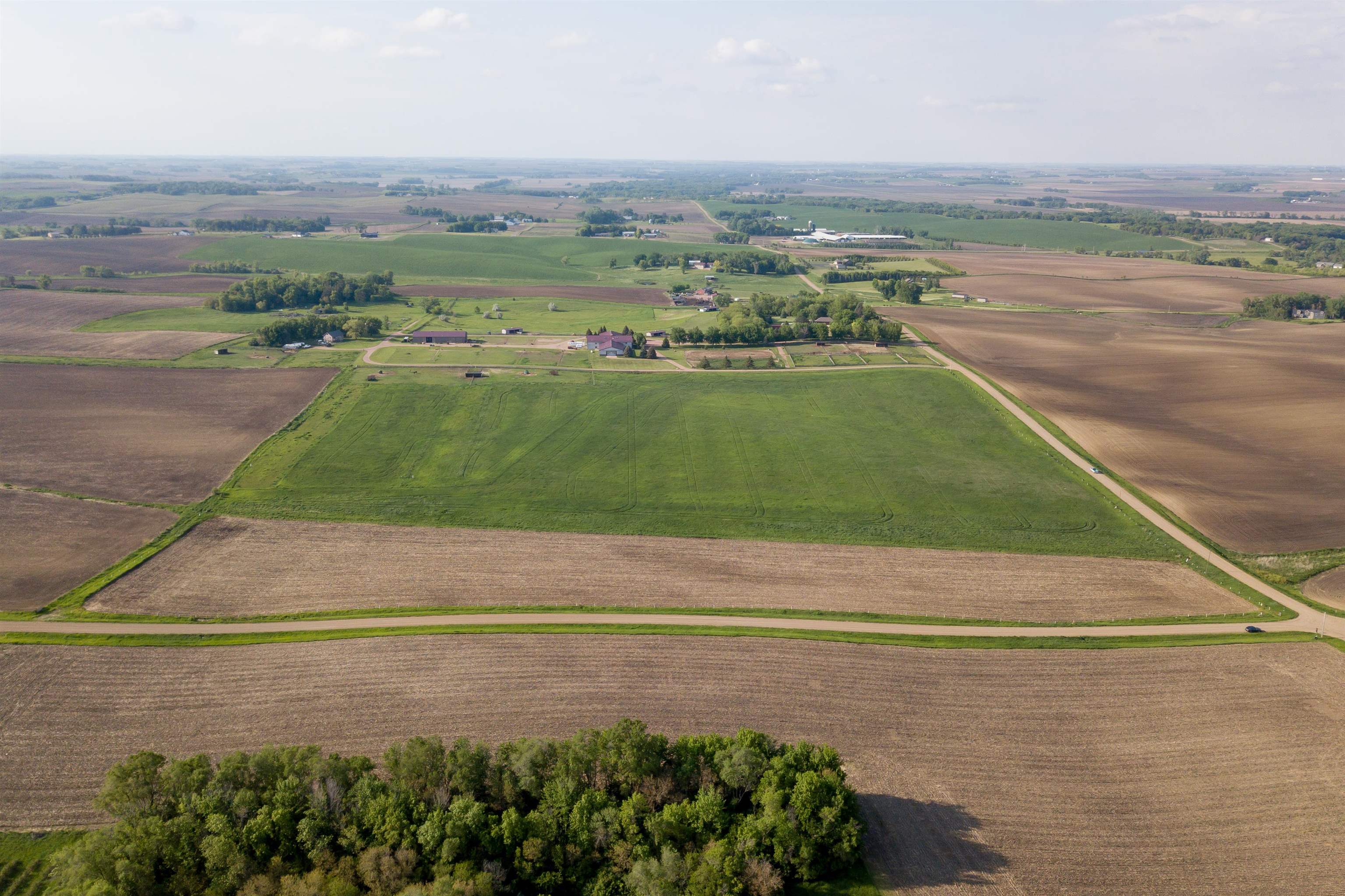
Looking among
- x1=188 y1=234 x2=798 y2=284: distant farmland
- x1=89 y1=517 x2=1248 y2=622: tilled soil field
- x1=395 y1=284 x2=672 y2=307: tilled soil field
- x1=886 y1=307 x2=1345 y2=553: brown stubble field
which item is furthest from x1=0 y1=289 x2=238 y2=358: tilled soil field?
x1=886 y1=307 x2=1345 y2=553: brown stubble field

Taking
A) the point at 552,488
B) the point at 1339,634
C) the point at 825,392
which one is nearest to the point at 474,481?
the point at 552,488

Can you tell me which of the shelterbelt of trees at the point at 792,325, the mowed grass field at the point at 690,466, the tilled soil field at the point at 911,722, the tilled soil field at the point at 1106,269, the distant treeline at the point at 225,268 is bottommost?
the tilled soil field at the point at 911,722

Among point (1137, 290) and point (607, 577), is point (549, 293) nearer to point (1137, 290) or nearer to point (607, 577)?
point (607, 577)

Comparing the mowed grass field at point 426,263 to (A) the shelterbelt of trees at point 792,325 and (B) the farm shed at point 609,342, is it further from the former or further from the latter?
(B) the farm shed at point 609,342

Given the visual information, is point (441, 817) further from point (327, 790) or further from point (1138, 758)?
point (1138, 758)

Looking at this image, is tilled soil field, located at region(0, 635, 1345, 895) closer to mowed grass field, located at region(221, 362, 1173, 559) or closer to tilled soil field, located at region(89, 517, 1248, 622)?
tilled soil field, located at region(89, 517, 1248, 622)

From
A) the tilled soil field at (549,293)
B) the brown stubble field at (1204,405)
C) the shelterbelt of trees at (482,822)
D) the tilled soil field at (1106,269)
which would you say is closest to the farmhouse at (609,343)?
the tilled soil field at (549,293)
